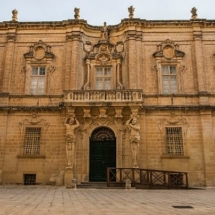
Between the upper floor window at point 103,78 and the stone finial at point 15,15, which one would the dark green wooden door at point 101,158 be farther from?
the stone finial at point 15,15

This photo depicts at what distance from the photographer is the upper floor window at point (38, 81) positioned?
65.0 ft

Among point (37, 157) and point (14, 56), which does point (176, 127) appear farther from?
point (14, 56)

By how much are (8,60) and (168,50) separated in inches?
469

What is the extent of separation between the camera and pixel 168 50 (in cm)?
2047

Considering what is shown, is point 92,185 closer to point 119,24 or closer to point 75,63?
point 75,63

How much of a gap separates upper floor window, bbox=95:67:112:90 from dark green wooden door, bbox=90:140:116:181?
420 centimetres

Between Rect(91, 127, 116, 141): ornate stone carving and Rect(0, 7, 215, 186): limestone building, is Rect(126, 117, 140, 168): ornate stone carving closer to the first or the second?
Rect(0, 7, 215, 186): limestone building

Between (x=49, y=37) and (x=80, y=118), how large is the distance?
7135 mm

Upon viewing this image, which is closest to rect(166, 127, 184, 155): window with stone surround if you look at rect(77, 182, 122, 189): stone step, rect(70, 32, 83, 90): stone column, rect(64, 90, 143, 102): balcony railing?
rect(64, 90, 143, 102): balcony railing

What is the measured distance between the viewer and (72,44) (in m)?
20.3

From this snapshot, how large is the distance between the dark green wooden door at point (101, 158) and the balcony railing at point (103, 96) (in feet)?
9.64

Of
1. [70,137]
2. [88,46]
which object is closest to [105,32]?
[88,46]

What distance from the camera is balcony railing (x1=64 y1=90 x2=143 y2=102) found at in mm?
17598

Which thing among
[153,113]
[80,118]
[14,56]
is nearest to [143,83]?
[153,113]
